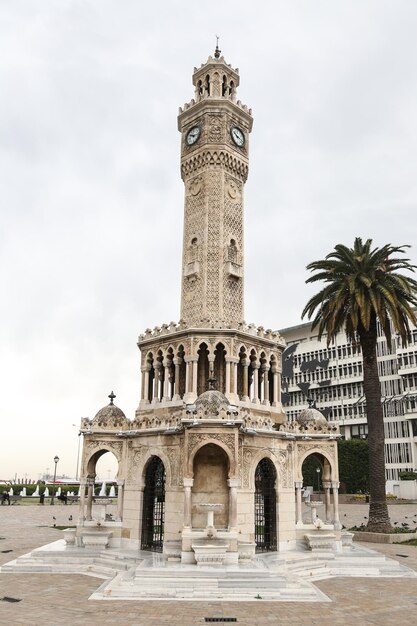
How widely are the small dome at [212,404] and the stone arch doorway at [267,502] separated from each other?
4713 millimetres

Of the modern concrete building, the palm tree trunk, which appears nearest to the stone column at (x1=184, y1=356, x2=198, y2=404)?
the palm tree trunk

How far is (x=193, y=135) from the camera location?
32.1m

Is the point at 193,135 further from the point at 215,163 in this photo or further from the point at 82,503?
the point at 82,503

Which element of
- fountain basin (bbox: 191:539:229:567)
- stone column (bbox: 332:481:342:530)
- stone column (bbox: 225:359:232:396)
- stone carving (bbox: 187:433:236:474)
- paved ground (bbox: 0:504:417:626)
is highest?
stone column (bbox: 225:359:232:396)

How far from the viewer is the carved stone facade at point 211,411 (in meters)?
22.1

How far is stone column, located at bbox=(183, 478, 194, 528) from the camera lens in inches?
824

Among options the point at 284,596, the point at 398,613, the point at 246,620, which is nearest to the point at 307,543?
the point at 284,596

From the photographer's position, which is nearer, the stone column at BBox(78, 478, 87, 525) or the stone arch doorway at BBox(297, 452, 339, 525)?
the stone column at BBox(78, 478, 87, 525)

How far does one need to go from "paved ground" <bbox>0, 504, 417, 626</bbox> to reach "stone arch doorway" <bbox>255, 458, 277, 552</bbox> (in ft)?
15.5

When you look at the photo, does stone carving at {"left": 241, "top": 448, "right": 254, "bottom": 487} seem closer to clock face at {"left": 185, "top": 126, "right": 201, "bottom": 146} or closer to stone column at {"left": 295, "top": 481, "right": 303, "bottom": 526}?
stone column at {"left": 295, "top": 481, "right": 303, "bottom": 526}

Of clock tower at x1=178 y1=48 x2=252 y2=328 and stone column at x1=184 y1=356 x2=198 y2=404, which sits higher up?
clock tower at x1=178 y1=48 x2=252 y2=328

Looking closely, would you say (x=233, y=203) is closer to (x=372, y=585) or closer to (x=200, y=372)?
(x=200, y=372)

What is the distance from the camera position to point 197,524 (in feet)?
73.3

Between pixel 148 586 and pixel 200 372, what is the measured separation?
1184 cm
